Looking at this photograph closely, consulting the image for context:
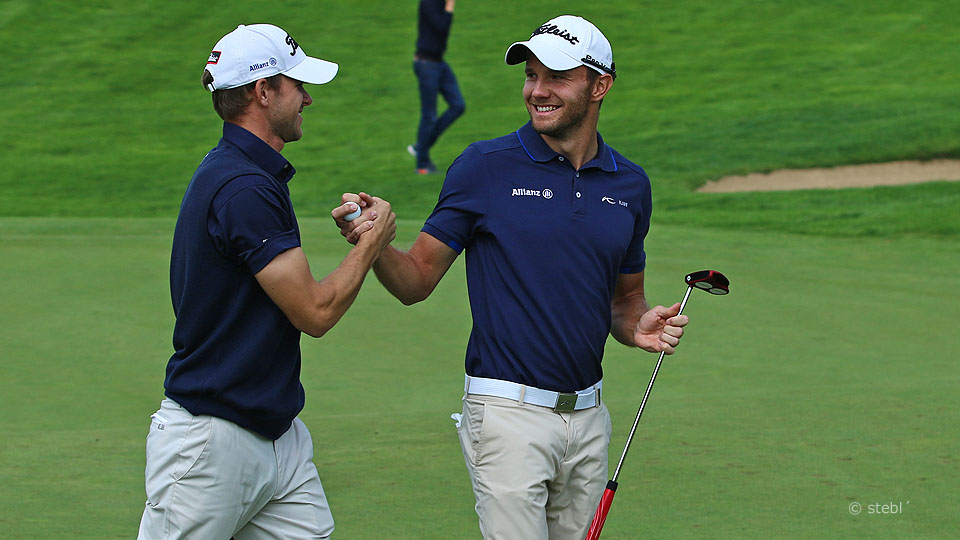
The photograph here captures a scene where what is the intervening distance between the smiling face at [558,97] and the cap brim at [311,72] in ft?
2.21

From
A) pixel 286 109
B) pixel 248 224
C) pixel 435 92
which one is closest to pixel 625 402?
pixel 286 109

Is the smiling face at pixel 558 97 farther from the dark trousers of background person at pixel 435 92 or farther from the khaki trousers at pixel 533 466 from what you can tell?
the dark trousers of background person at pixel 435 92

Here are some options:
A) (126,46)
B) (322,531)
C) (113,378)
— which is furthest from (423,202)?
(126,46)

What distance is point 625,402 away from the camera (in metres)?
7.13

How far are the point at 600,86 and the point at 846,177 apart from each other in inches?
573

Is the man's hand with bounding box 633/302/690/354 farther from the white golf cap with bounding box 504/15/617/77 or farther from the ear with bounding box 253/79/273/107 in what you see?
the ear with bounding box 253/79/273/107

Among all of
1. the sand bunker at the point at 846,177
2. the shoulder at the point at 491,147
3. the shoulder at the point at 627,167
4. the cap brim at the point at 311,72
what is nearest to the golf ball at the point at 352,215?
the cap brim at the point at 311,72

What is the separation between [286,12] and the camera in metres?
30.6

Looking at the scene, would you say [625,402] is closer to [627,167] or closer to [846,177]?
[627,167]

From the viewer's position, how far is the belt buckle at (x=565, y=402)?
4043mm

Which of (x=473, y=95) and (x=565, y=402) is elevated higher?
(x=473, y=95)

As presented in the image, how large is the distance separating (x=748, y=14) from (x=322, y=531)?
27760mm

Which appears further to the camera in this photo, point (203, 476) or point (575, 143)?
point (575, 143)

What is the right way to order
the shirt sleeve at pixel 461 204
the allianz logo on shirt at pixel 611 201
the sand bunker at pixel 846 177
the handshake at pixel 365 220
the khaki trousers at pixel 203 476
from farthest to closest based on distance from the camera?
the sand bunker at pixel 846 177
the allianz logo on shirt at pixel 611 201
the shirt sleeve at pixel 461 204
the handshake at pixel 365 220
the khaki trousers at pixel 203 476
